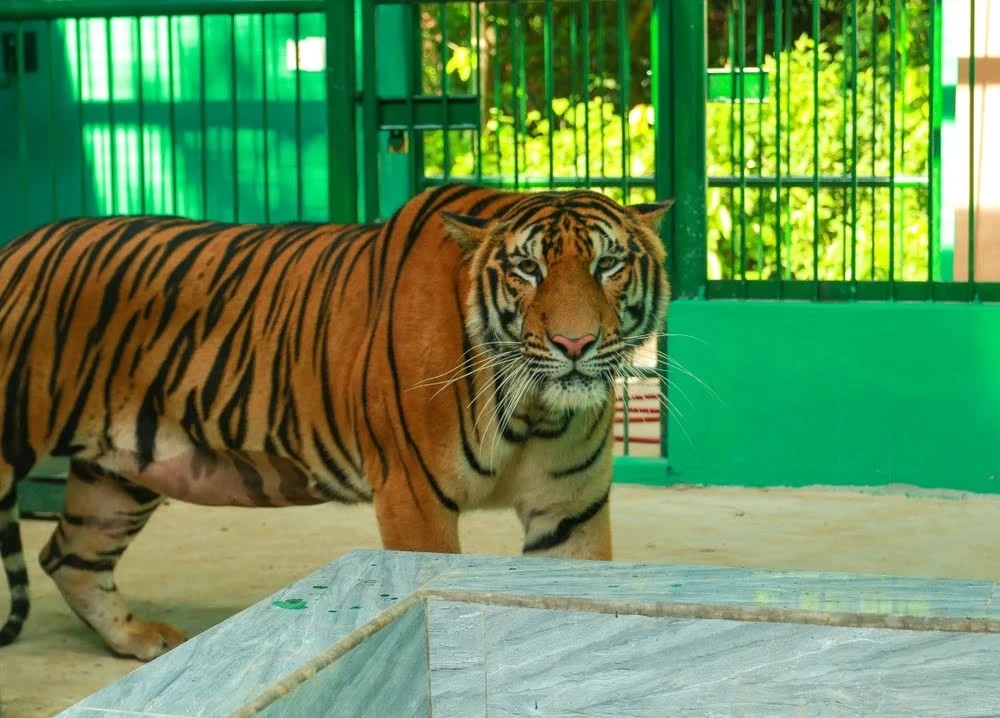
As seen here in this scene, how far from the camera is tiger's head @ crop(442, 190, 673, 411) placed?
3605mm

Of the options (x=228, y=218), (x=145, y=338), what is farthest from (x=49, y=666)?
(x=228, y=218)

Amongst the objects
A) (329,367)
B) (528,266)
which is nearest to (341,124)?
(329,367)

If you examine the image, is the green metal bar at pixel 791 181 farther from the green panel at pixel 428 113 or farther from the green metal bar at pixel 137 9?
the green metal bar at pixel 137 9

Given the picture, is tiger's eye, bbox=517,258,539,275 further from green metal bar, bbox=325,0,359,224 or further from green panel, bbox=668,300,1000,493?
green metal bar, bbox=325,0,359,224

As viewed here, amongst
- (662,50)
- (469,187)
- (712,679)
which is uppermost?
(662,50)

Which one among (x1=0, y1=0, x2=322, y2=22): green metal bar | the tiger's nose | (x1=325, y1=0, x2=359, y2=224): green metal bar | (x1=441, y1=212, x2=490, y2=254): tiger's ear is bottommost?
the tiger's nose

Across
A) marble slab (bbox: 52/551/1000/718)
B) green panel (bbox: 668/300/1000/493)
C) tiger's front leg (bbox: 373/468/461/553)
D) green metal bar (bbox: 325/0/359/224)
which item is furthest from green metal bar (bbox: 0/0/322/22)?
marble slab (bbox: 52/551/1000/718)

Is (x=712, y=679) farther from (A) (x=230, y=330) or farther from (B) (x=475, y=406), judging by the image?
(A) (x=230, y=330)

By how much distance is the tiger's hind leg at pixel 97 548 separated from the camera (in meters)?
4.69

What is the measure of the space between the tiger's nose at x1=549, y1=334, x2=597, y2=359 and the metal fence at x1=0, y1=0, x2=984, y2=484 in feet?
0.87

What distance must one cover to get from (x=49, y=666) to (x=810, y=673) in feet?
9.44

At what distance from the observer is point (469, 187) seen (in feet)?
13.8

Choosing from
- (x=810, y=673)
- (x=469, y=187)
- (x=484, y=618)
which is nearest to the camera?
(x=810, y=673)

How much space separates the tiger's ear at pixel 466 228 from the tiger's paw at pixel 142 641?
160cm
